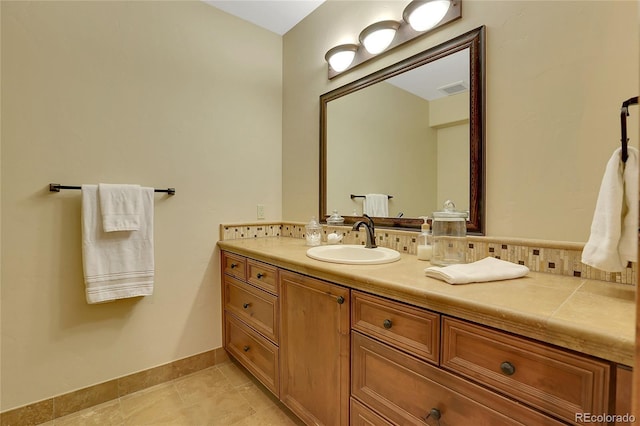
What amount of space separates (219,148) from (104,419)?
1731mm

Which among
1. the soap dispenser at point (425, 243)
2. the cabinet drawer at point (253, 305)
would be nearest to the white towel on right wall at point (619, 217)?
the soap dispenser at point (425, 243)

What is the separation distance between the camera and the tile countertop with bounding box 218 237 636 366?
2.01 feet

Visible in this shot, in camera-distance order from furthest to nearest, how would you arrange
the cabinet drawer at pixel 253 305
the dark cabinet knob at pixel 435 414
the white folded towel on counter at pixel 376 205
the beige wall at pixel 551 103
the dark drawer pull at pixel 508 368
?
the white folded towel on counter at pixel 376 205 → the cabinet drawer at pixel 253 305 → the beige wall at pixel 551 103 → the dark cabinet knob at pixel 435 414 → the dark drawer pull at pixel 508 368

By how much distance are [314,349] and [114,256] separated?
124 centimetres

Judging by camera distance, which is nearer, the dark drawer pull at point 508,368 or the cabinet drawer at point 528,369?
the cabinet drawer at point 528,369

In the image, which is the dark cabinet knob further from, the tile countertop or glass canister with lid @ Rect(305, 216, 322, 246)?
glass canister with lid @ Rect(305, 216, 322, 246)

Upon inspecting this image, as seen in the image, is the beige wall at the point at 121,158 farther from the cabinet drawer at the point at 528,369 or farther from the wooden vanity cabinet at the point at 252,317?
the cabinet drawer at the point at 528,369

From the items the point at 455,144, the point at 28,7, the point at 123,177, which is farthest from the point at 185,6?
the point at 455,144

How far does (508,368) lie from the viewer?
72 centimetres

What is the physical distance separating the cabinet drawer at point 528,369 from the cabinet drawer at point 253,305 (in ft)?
3.19

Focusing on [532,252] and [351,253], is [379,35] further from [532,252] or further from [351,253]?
[532,252]

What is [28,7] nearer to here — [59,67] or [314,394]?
[59,67]

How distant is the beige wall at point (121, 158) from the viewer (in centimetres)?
150
